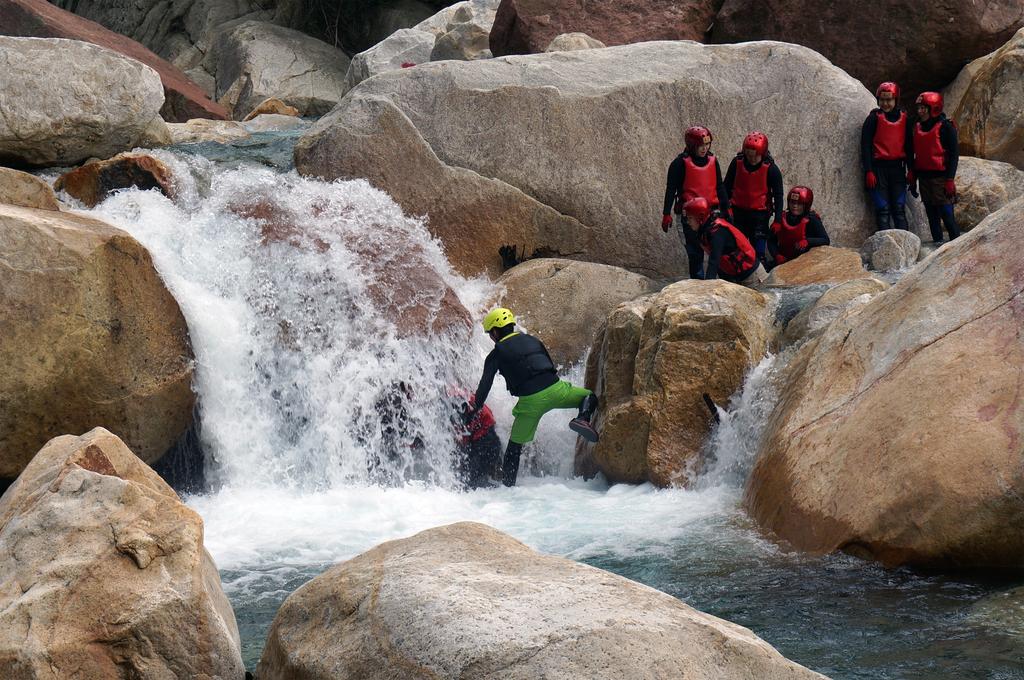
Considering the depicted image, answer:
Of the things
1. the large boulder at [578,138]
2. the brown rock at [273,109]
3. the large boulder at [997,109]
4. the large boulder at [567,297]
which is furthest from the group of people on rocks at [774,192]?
the brown rock at [273,109]

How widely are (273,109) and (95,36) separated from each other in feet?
10.5

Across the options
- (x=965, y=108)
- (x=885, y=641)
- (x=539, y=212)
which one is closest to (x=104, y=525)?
(x=885, y=641)

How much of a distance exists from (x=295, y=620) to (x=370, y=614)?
392 millimetres

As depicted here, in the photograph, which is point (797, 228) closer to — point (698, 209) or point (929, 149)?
point (698, 209)

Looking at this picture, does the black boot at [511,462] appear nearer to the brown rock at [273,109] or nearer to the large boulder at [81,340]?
the large boulder at [81,340]

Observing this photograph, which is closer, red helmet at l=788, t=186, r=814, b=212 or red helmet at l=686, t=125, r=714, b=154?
red helmet at l=686, t=125, r=714, b=154

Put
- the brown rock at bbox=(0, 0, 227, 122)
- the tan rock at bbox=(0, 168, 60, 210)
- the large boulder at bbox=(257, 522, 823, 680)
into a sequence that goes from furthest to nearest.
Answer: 1. the brown rock at bbox=(0, 0, 227, 122)
2. the tan rock at bbox=(0, 168, 60, 210)
3. the large boulder at bbox=(257, 522, 823, 680)

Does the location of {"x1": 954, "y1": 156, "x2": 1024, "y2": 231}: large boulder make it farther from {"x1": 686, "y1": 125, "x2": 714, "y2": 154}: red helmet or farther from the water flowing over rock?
{"x1": 686, "y1": 125, "x2": 714, "y2": 154}: red helmet

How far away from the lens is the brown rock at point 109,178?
1027cm

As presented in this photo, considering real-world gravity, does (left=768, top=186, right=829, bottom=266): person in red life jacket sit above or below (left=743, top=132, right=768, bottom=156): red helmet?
below

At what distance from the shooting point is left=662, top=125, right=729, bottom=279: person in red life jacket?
10273 millimetres

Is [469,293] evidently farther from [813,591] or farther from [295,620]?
[295,620]

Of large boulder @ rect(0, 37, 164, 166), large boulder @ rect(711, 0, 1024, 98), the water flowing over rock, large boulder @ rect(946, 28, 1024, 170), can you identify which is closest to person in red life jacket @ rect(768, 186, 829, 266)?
the water flowing over rock

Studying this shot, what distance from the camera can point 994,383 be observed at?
5766 mm
